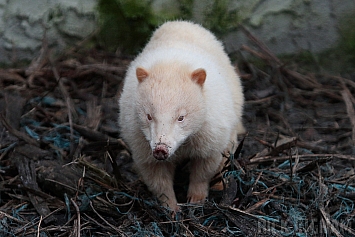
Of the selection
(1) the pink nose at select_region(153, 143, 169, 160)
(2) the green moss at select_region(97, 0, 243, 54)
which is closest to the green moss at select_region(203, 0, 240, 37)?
(2) the green moss at select_region(97, 0, 243, 54)

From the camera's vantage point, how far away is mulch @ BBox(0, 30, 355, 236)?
393cm

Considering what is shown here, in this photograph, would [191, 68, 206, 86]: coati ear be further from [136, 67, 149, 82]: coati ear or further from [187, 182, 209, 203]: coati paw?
[187, 182, 209, 203]: coati paw

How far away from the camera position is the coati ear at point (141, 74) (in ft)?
12.2

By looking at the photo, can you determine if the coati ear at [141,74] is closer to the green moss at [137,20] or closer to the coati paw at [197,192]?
the coati paw at [197,192]

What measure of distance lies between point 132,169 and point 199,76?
53.0 inches

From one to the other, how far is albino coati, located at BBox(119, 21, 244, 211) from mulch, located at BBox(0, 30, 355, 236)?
0.62 feet

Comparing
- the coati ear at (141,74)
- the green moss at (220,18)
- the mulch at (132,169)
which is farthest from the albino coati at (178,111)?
the green moss at (220,18)

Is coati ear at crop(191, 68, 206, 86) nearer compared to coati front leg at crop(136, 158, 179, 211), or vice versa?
coati ear at crop(191, 68, 206, 86)

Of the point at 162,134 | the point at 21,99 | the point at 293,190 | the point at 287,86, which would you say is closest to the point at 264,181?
the point at 293,190

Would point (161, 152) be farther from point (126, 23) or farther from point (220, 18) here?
point (220, 18)

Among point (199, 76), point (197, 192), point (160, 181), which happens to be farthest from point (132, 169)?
point (199, 76)

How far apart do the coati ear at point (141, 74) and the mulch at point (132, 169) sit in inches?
27.4

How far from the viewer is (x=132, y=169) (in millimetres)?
4707

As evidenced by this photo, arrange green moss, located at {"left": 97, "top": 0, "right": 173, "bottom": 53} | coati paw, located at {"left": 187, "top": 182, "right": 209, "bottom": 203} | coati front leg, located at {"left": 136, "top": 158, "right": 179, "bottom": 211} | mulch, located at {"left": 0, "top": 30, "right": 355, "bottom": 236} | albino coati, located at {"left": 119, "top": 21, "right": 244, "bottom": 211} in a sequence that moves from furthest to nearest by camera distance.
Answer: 1. green moss, located at {"left": 97, "top": 0, "right": 173, "bottom": 53}
2. coati paw, located at {"left": 187, "top": 182, "right": 209, "bottom": 203}
3. coati front leg, located at {"left": 136, "top": 158, "right": 179, "bottom": 211}
4. mulch, located at {"left": 0, "top": 30, "right": 355, "bottom": 236}
5. albino coati, located at {"left": 119, "top": 21, "right": 244, "bottom": 211}
